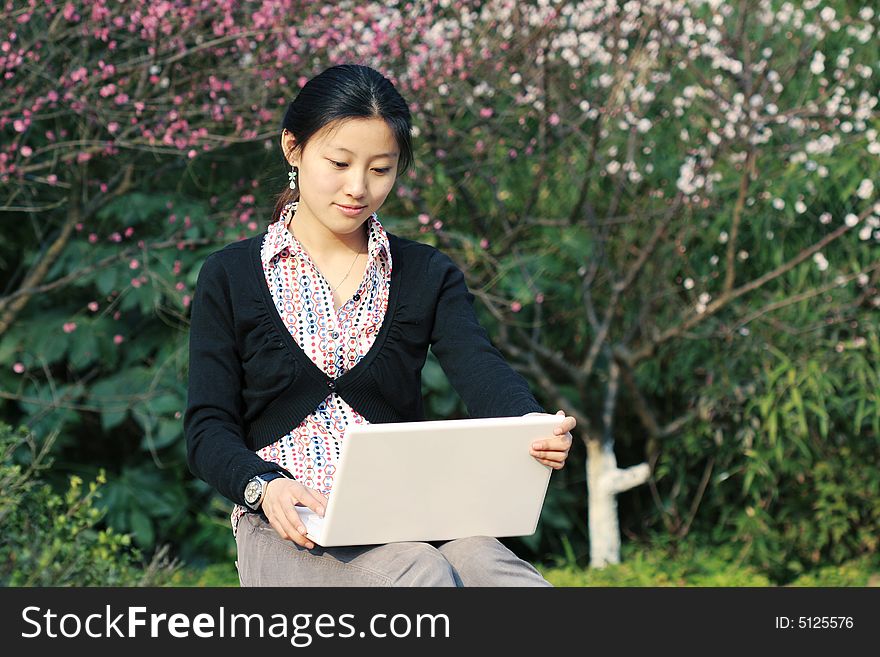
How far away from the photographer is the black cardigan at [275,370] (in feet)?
6.69

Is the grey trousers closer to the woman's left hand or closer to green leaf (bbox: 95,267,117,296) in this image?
the woman's left hand

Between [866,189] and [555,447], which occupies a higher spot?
[866,189]

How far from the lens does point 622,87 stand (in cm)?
417

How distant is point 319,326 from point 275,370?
0.37 feet

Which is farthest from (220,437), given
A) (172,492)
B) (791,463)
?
(791,463)

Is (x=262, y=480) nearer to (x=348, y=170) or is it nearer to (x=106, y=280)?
(x=348, y=170)

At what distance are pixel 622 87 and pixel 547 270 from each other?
0.69 m

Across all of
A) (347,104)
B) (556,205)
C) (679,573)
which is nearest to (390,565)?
(347,104)

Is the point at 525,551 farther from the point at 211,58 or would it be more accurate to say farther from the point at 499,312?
the point at 211,58

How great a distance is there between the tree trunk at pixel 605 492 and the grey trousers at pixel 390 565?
2580mm

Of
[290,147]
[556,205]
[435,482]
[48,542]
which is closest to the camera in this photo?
[435,482]

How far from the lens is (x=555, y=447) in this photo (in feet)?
5.99

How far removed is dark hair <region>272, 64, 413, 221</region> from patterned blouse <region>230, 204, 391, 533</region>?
18 centimetres

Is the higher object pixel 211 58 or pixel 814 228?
pixel 211 58
